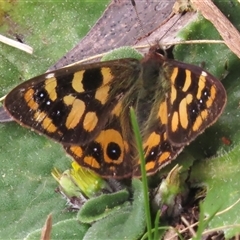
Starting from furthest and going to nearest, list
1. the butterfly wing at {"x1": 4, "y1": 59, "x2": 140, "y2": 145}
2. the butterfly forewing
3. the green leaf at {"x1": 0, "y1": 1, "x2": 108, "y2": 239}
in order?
1. the green leaf at {"x1": 0, "y1": 1, "x2": 108, "y2": 239}
2. the butterfly wing at {"x1": 4, "y1": 59, "x2": 140, "y2": 145}
3. the butterfly forewing

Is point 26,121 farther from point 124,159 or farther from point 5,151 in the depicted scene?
point 5,151

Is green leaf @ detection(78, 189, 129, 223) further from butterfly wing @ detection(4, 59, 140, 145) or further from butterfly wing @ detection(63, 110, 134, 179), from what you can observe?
butterfly wing @ detection(4, 59, 140, 145)

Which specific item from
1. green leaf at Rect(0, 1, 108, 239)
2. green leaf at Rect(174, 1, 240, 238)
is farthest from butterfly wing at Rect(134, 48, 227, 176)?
green leaf at Rect(0, 1, 108, 239)

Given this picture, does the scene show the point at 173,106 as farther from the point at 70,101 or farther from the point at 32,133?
the point at 32,133

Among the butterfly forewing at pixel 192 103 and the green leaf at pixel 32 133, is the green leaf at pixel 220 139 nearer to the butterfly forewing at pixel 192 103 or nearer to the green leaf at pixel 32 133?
the butterfly forewing at pixel 192 103

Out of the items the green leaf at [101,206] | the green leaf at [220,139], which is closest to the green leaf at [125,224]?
the green leaf at [101,206]

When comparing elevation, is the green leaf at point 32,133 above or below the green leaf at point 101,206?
above

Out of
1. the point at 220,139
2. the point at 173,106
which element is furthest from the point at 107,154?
the point at 220,139
